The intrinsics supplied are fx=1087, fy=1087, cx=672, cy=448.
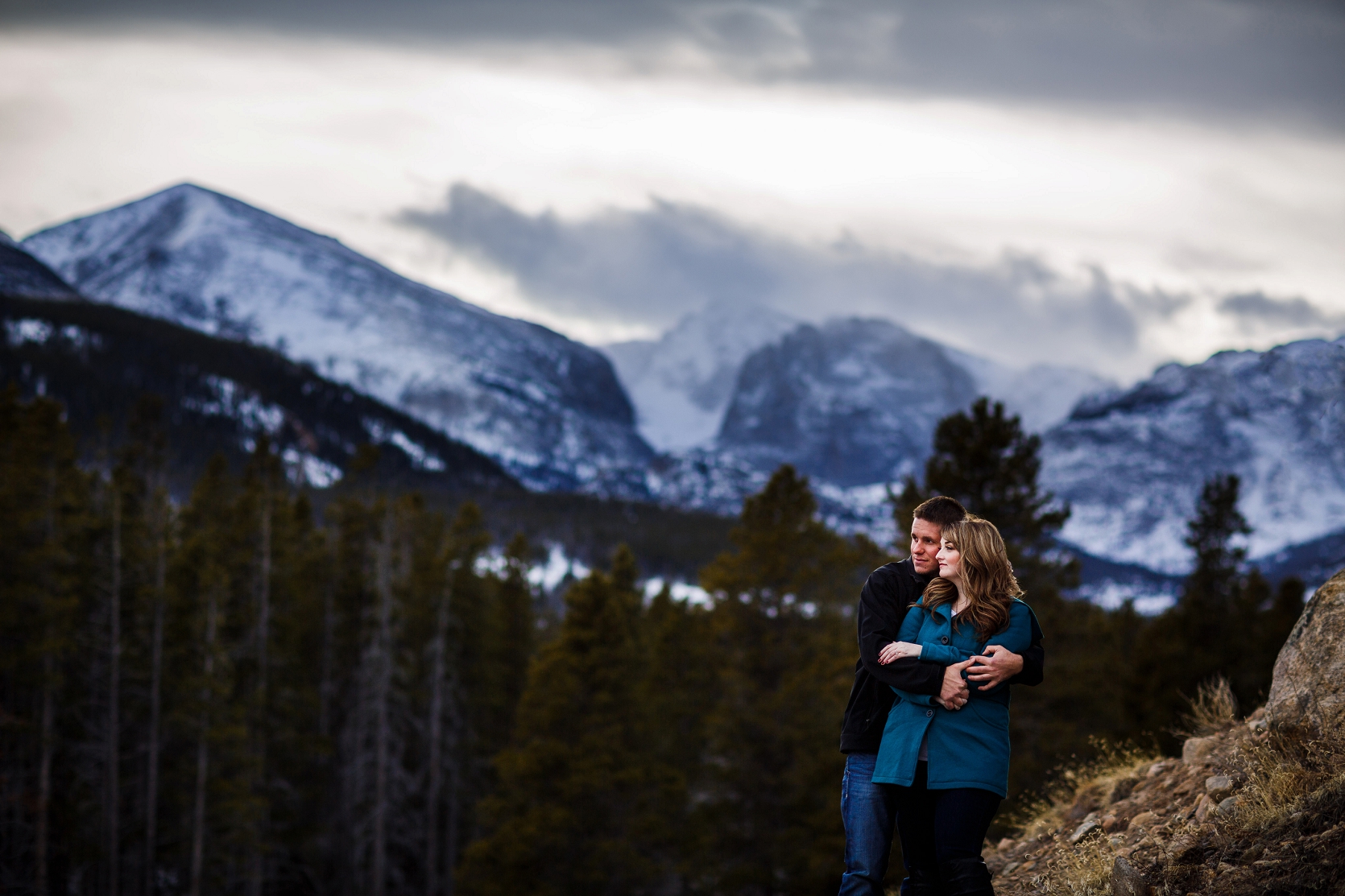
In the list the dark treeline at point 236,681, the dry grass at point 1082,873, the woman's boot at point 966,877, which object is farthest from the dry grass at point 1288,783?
the dark treeline at point 236,681

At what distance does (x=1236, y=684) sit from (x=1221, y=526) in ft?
23.8

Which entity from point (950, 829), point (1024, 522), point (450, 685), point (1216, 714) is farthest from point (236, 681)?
point (950, 829)

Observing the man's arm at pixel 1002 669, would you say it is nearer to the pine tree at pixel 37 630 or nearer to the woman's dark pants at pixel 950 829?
the woman's dark pants at pixel 950 829

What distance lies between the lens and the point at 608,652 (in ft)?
95.7

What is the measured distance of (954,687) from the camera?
538 centimetres

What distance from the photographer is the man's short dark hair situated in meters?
5.82

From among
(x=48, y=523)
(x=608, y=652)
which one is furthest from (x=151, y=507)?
(x=608, y=652)

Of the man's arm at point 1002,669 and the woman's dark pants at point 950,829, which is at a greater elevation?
the man's arm at point 1002,669

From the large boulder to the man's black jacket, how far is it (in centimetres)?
300

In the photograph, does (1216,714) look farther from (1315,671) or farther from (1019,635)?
(1019,635)

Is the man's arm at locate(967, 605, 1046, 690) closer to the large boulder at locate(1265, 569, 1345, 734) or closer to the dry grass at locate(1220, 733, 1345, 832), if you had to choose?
the dry grass at locate(1220, 733, 1345, 832)

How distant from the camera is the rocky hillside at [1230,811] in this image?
19.3 ft

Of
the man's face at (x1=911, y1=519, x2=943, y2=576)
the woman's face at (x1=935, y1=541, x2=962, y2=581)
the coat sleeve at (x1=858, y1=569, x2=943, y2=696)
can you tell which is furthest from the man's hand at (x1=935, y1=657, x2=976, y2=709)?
the man's face at (x1=911, y1=519, x2=943, y2=576)

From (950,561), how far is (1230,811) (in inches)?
112
